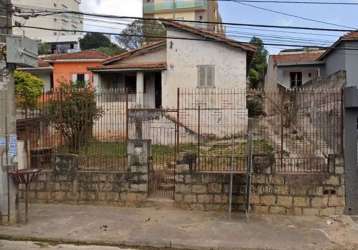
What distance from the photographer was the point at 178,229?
10.1m

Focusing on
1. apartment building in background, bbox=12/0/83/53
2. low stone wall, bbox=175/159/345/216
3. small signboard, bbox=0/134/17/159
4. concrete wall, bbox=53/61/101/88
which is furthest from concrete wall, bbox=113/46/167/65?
apartment building in background, bbox=12/0/83/53

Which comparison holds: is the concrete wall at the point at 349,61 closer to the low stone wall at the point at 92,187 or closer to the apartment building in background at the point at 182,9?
the low stone wall at the point at 92,187

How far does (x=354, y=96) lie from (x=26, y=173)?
7.54m

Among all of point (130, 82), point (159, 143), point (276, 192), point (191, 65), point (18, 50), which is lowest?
point (276, 192)

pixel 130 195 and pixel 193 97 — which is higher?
pixel 193 97

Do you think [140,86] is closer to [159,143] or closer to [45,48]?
[159,143]

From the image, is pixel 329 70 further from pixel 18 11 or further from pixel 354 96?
pixel 18 11

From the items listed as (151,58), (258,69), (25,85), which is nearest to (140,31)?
(258,69)

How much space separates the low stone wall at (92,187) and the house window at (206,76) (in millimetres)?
13678

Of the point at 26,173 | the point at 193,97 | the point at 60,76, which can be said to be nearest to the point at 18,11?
the point at 26,173

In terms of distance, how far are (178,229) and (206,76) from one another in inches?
630

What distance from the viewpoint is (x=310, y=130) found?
43.5 feet

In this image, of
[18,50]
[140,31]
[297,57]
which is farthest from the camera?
[140,31]

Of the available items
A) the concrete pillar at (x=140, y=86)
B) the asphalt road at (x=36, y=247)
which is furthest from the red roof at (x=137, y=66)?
the asphalt road at (x=36, y=247)
